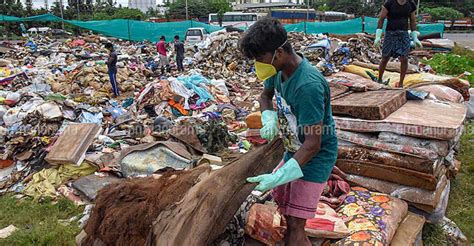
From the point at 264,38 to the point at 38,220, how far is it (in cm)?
328

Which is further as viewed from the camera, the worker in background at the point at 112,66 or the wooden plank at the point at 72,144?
the worker in background at the point at 112,66

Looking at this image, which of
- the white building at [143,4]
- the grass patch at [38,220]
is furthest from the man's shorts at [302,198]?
the white building at [143,4]

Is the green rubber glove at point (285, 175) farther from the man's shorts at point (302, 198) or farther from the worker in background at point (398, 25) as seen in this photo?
the worker in background at point (398, 25)

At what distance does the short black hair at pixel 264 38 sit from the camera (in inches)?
63.6

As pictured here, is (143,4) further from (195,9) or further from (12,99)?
(12,99)

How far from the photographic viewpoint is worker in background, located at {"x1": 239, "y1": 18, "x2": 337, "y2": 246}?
1.61m

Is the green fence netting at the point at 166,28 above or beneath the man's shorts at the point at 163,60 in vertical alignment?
above

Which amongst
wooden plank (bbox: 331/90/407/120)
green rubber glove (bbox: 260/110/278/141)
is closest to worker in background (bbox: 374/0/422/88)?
wooden plank (bbox: 331/90/407/120)

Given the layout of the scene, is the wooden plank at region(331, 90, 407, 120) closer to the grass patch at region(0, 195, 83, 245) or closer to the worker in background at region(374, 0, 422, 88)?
the worker in background at region(374, 0, 422, 88)

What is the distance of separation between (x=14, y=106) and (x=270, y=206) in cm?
697

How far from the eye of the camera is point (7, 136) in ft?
18.8

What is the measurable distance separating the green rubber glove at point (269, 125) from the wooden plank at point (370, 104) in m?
1.04

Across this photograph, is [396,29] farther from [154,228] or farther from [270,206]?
[154,228]

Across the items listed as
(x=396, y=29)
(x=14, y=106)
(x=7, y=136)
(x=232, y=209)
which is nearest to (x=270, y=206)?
(x=232, y=209)
